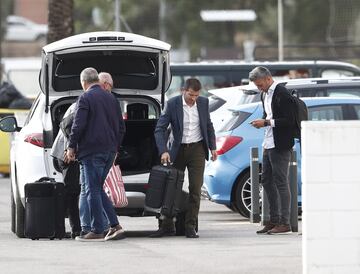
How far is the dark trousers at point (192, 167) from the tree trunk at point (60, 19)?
54.3ft

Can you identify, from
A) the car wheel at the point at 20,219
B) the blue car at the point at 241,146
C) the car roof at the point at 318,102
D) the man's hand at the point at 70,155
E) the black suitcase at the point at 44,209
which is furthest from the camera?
the car roof at the point at 318,102

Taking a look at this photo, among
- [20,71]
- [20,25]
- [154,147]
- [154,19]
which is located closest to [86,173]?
[154,147]

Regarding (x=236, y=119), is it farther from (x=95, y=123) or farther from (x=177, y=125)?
(x=95, y=123)

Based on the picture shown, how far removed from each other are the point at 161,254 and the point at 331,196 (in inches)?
117

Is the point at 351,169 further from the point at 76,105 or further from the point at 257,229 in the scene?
the point at 257,229

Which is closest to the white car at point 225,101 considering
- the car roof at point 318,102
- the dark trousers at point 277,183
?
the car roof at point 318,102

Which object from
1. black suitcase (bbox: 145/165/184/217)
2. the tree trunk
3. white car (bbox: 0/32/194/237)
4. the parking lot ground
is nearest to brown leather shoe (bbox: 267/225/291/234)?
the parking lot ground

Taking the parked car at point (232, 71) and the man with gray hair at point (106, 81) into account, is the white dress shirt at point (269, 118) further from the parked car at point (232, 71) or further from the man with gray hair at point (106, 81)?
the parked car at point (232, 71)

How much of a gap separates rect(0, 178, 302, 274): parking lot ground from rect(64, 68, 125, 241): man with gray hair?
2.06 feet

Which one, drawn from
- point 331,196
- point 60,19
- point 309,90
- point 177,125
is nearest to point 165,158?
point 177,125

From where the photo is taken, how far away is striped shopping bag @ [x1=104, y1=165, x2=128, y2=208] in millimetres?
14484

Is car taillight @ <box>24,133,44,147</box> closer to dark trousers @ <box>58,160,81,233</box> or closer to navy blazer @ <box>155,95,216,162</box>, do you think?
dark trousers @ <box>58,160,81,233</box>

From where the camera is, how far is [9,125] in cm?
1578

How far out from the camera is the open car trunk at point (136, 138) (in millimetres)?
15070
